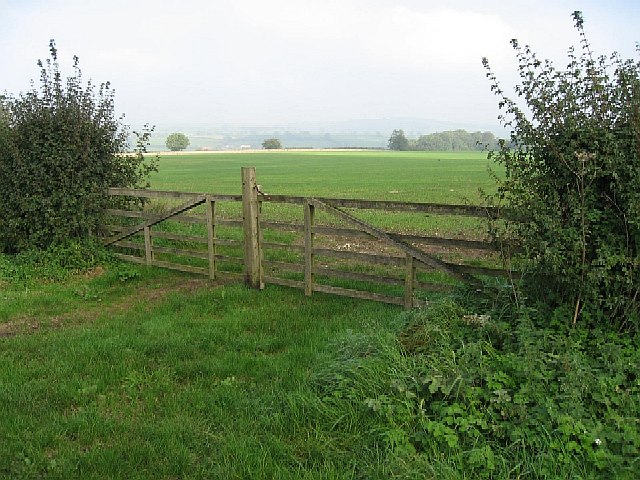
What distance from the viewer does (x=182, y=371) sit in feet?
19.5

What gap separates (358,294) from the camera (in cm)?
803

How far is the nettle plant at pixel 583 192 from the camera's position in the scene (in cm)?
493

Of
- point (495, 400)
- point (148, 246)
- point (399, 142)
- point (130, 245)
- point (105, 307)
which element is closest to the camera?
point (495, 400)

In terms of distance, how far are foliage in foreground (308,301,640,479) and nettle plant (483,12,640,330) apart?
0.42 meters

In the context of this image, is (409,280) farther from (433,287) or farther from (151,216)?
→ (151,216)

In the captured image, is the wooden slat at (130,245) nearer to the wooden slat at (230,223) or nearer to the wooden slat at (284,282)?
the wooden slat at (230,223)

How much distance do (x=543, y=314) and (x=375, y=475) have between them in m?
2.47

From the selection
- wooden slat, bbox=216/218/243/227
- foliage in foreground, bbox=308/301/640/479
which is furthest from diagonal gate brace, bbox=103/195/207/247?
foliage in foreground, bbox=308/301/640/479

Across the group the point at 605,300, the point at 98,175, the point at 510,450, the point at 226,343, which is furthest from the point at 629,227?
the point at 98,175

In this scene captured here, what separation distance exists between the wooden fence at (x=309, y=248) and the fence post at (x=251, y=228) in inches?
0.6

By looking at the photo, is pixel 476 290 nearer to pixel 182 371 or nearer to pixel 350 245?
pixel 182 371

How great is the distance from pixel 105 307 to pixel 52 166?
362 cm

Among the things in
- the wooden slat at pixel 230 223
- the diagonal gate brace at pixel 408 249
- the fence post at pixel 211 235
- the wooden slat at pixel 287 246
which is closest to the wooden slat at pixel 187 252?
the fence post at pixel 211 235

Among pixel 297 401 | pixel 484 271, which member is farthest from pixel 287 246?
pixel 297 401
